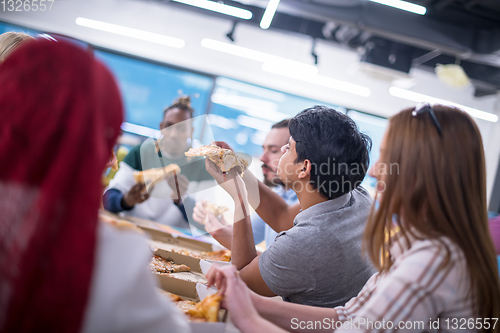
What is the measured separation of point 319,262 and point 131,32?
5.52 meters

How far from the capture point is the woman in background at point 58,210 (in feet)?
1.61

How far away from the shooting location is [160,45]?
583 cm

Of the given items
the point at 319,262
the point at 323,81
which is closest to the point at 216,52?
the point at 323,81

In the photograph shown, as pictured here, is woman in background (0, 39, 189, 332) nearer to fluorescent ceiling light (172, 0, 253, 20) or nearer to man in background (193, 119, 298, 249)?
man in background (193, 119, 298, 249)

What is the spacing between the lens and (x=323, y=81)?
588 cm

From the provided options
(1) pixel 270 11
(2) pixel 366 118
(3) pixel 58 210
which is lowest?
(3) pixel 58 210

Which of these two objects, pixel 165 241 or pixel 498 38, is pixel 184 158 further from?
pixel 498 38

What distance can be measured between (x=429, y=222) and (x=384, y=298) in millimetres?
223

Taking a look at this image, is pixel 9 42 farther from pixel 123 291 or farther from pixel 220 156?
pixel 123 291

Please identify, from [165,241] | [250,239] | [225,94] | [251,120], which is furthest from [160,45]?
[250,239]

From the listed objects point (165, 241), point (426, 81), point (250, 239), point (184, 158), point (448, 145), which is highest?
point (426, 81)

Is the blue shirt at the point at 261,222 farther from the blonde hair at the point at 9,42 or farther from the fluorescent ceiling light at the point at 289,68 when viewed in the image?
the fluorescent ceiling light at the point at 289,68

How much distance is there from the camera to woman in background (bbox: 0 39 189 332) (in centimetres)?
49

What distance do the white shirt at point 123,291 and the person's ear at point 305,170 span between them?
929 mm
